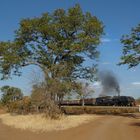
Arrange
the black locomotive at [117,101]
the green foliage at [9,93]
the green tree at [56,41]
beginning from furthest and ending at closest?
the black locomotive at [117,101] < the green foliage at [9,93] < the green tree at [56,41]

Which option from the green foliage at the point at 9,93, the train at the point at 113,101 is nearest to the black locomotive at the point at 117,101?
the train at the point at 113,101

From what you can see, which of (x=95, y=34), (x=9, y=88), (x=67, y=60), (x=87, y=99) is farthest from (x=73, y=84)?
(x=87, y=99)

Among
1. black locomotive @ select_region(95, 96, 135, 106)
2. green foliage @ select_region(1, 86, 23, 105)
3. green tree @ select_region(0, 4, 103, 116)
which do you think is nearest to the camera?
green tree @ select_region(0, 4, 103, 116)

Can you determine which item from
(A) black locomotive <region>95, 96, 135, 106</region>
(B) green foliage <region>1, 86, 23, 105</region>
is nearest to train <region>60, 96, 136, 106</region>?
(A) black locomotive <region>95, 96, 135, 106</region>

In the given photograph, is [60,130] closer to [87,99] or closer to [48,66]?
[48,66]

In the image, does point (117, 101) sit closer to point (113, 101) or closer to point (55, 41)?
point (113, 101)

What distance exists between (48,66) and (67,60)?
2498 millimetres

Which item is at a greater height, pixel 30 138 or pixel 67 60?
pixel 67 60

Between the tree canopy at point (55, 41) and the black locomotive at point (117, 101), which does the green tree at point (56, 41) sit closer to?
the tree canopy at point (55, 41)

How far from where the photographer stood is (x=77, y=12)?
43812 mm

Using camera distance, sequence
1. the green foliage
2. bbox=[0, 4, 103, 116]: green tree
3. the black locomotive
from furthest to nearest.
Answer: the black locomotive → the green foliage → bbox=[0, 4, 103, 116]: green tree

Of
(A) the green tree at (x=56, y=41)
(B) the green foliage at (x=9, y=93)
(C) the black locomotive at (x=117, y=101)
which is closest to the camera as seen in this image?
(A) the green tree at (x=56, y=41)

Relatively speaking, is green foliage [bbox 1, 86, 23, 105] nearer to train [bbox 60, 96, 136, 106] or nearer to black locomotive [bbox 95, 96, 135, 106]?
train [bbox 60, 96, 136, 106]

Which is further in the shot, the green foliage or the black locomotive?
the black locomotive
